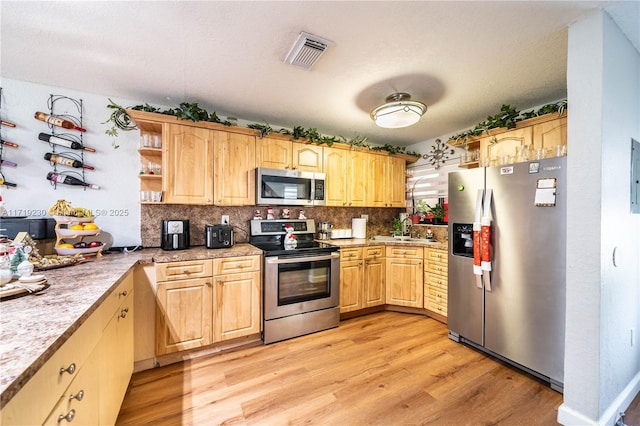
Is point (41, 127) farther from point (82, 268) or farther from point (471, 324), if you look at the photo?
point (471, 324)

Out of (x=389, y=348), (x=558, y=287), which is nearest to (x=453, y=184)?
(x=558, y=287)

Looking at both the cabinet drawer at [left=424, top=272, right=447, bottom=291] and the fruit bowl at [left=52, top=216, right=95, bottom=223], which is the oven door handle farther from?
the fruit bowl at [left=52, top=216, right=95, bottom=223]

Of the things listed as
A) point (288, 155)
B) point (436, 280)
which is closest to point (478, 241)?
point (436, 280)

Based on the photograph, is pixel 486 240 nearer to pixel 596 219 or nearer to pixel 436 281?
pixel 596 219

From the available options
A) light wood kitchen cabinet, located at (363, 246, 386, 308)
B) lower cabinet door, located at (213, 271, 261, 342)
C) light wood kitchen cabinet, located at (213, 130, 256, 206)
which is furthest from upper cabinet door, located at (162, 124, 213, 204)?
light wood kitchen cabinet, located at (363, 246, 386, 308)

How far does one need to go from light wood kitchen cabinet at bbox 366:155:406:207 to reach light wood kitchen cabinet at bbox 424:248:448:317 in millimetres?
1048

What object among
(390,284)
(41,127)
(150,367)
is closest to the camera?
(150,367)

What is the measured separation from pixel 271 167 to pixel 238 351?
201cm

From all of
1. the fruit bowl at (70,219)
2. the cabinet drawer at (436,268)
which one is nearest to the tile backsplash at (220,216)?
the fruit bowl at (70,219)

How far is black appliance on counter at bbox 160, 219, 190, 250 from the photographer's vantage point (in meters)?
2.58

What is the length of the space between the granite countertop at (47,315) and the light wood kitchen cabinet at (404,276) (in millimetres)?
2858

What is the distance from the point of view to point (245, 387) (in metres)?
1.98

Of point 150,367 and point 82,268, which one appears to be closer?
point 82,268

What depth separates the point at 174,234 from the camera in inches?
103
